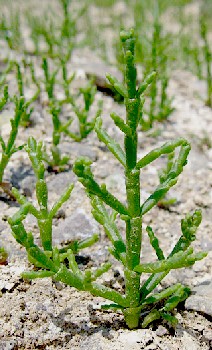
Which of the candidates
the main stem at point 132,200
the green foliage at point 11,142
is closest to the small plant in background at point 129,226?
the main stem at point 132,200

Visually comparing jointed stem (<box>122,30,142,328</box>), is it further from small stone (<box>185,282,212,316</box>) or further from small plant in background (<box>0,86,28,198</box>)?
small plant in background (<box>0,86,28,198</box>)

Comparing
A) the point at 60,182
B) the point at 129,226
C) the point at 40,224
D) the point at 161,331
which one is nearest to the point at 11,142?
the point at 60,182

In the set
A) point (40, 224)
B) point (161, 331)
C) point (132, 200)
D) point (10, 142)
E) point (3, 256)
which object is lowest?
point (161, 331)

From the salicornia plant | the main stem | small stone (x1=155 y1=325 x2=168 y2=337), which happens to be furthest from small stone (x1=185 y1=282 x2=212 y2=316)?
the salicornia plant

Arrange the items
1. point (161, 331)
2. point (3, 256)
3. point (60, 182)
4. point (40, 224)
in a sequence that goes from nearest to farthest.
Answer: point (161, 331) < point (40, 224) < point (3, 256) < point (60, 182)

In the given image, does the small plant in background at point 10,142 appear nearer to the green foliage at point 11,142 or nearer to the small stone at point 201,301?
the green foliage at point 11,142

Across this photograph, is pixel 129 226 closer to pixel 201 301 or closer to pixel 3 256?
pixel 201 301

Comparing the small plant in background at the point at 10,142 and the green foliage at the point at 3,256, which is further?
the small plant in background at the point at 10,142

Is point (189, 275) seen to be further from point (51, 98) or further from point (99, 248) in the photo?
point (51, 98)
